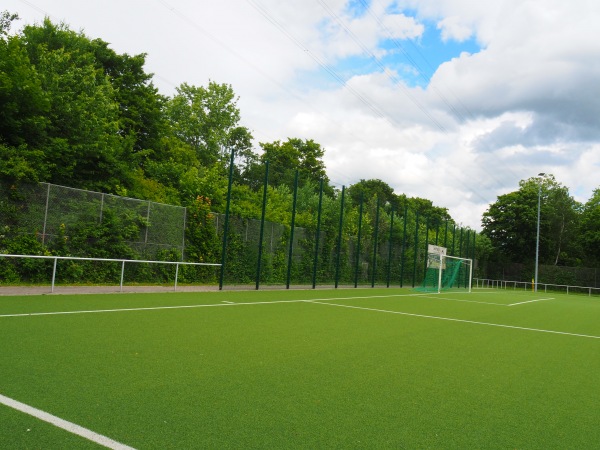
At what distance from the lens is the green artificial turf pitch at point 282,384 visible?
291cm

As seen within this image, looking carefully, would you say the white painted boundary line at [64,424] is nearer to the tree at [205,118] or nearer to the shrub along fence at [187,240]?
the shrub along fence at [187,240]

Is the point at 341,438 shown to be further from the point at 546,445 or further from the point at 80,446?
the point at 80,446

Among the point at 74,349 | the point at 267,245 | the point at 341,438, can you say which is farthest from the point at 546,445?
the point at 267,245

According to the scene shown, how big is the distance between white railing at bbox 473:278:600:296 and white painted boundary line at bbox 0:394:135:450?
124 ft

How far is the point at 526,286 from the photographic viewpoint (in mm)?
40062

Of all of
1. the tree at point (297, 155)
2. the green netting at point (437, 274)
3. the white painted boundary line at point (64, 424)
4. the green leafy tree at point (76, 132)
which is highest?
the tree at point (297, 155)

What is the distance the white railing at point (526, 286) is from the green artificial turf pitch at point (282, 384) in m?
32.6

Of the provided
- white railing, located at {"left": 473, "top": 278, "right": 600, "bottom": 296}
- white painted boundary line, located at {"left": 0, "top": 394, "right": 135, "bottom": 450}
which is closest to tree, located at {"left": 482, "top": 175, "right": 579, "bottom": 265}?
white railing, located at {"left": 473, "top": 278, "right": 600, "bottom": 296}

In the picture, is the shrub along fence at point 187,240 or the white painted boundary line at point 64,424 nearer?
the white painted boundary line at point 64,424

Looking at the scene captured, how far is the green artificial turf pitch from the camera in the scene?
2908mm

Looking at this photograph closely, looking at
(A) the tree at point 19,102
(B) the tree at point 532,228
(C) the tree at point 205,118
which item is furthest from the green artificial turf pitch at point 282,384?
(B) the tree at point 532,228

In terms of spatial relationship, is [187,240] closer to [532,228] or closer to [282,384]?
[282,384]

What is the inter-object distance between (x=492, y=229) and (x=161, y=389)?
49.7 meters

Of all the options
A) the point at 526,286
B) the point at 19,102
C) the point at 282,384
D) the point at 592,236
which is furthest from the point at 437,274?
the point at 592,236
